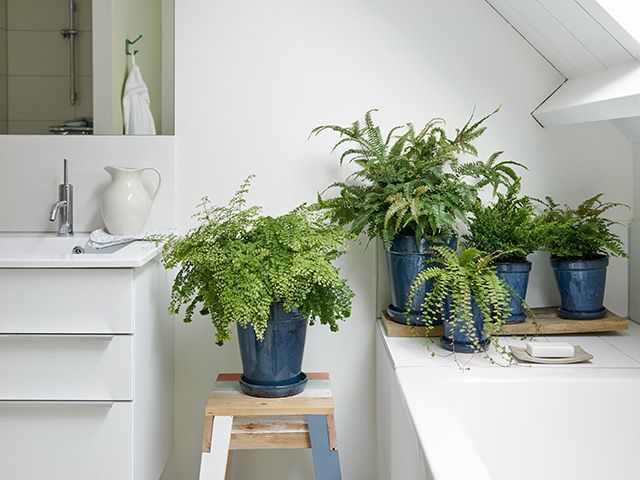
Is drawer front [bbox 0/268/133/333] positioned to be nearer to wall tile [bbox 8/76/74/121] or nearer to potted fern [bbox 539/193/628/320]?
wall tile [bbox 8/76/74/121]

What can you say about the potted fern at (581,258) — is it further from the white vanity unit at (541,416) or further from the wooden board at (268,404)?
the wooden board at (268,404)

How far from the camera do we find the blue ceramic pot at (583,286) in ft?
7.91

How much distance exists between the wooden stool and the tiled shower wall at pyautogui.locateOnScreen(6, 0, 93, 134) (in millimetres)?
1107

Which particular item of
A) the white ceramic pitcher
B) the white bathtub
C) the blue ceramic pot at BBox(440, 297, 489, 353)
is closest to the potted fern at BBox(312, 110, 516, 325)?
the blue ceramic pot at BBox(440, 297, 489, 353)

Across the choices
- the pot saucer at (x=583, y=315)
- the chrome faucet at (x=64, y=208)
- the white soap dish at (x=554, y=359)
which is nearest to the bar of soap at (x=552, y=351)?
the white soap dish at (x=554, y=359)

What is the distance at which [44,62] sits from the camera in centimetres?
262

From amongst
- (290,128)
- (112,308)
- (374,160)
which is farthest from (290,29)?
(112,308)

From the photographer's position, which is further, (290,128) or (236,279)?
(290,128)

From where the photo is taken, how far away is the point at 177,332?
2619 millimetres

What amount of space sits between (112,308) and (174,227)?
60cm

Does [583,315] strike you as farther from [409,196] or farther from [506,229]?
[409,196]

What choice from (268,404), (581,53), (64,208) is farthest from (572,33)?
(64,208)

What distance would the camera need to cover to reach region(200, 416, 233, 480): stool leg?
2.10 metres

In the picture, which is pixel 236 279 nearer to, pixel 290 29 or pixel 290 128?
pixel 290 128
